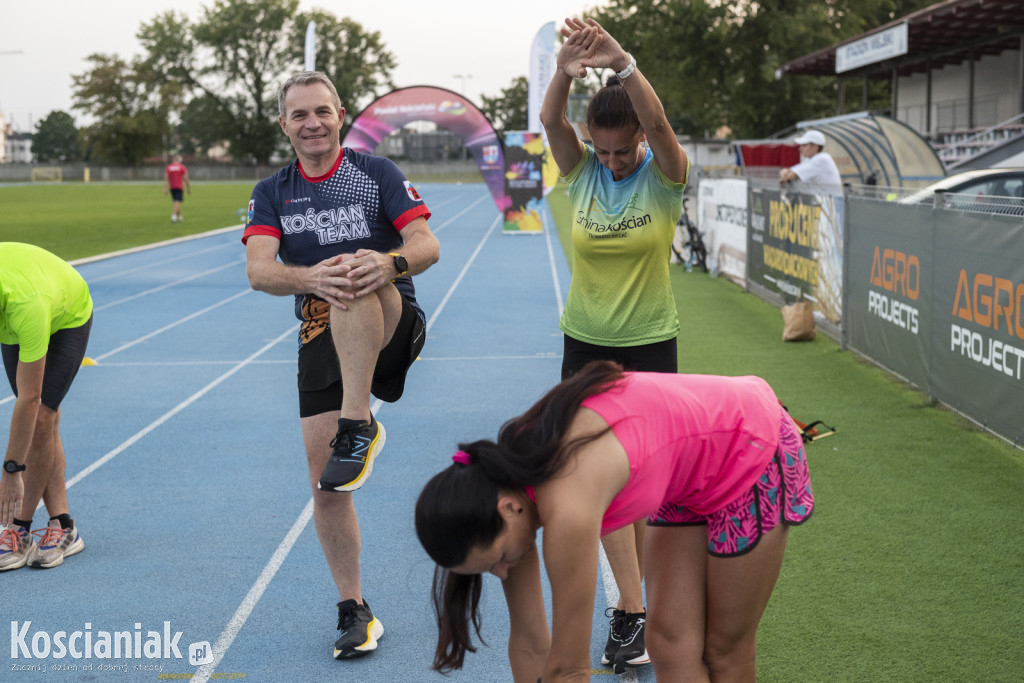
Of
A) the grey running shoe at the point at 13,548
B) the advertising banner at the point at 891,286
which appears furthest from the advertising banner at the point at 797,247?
the grey running shoe at the point at 13,548

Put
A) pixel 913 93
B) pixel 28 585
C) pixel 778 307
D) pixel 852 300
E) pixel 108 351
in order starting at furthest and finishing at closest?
pixel 913 93
pixel 778 307
pixel 108 351
pixel 852 300
pixel 28 585

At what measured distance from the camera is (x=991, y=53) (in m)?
33.5

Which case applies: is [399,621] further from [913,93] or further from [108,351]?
[913,93]

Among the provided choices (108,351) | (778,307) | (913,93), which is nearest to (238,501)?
(108,351)

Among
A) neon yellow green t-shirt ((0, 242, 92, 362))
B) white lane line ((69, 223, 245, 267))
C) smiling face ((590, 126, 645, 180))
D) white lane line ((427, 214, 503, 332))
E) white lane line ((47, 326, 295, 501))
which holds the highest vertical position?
smiling face ((590, 126, 645, 180))

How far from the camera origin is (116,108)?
313ft

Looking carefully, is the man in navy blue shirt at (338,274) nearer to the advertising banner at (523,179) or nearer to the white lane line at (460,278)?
the white lane line at (460,278)

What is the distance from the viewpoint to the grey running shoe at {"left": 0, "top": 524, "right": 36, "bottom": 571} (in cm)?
490

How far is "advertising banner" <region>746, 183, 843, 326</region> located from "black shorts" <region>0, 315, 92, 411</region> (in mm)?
7322

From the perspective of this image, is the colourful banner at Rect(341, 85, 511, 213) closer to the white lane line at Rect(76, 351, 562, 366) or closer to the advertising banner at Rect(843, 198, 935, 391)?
the white lane line at Rect(76, 351, 562, 366)

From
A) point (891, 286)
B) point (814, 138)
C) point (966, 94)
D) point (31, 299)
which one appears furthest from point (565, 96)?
point (966, 94)

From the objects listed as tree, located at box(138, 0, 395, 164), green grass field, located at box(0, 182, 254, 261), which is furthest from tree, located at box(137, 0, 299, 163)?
green grass field, located at box(0, 182, 254, 261)

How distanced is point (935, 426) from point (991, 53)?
30.9 meters

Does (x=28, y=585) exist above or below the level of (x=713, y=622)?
below
